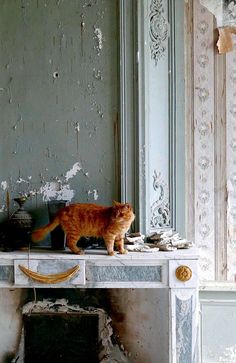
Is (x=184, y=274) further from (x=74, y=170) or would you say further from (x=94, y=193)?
(x=74, y=170)

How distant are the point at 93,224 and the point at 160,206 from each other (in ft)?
1.63

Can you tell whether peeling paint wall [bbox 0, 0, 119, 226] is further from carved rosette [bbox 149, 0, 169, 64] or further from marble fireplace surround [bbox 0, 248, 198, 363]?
marble fireplace surround [bbox 0, 248, 198, 363]

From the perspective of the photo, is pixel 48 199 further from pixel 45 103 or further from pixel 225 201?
pixel 225 201

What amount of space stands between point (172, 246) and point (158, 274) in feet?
0.68

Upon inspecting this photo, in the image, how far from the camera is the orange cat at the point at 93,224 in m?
2.55

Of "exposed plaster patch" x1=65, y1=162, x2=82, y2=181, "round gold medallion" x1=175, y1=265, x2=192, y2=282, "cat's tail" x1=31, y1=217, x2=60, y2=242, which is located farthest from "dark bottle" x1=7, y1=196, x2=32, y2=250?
"round gold medallion" x1=175, y1=265, x2=192, y2=282

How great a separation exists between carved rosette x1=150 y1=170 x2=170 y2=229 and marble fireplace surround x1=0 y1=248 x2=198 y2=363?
0.35 m

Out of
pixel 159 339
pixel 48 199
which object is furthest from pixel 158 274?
pixel 48 199

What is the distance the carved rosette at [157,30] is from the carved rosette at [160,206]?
2.22ft

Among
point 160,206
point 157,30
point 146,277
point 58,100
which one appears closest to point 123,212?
point 146,277

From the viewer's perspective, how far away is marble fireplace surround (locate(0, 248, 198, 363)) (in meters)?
2.55

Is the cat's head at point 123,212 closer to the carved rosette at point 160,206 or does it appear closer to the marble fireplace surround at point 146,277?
the marble fireplace surround at point 146,277

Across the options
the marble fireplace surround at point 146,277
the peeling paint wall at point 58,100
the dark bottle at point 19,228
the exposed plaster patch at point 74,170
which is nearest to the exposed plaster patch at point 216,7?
the peeling paint wall at point 58,100

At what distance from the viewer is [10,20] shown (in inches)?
111
